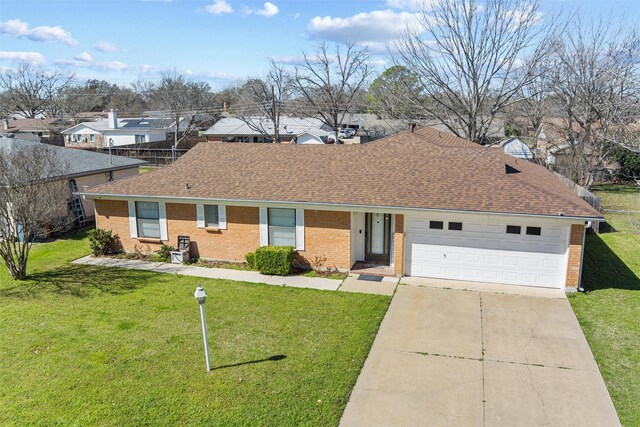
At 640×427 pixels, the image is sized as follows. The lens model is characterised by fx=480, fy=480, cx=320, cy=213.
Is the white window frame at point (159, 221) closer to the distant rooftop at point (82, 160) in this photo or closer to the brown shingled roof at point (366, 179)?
the brown shingled roof at point (366, 179)

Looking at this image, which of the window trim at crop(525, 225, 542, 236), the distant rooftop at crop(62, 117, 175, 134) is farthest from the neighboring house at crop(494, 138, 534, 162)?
the distant rooftop at crop(62, 117, 175, 134)

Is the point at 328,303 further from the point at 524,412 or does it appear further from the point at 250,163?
the point at 250,163

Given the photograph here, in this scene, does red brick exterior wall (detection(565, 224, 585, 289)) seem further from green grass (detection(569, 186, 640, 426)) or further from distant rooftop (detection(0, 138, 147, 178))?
distant rooftop (detection(0, 138, 147, 178))

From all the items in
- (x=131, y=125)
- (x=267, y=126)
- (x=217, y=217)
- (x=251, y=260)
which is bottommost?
(x=251, y=260)

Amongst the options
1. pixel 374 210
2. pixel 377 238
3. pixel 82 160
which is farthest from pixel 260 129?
pixel 374 210

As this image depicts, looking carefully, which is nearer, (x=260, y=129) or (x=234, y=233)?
(x=234, y=233)

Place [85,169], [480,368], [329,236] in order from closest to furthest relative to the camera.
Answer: [480,368] → [329,236] → [85,169]

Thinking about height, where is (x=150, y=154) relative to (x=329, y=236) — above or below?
above

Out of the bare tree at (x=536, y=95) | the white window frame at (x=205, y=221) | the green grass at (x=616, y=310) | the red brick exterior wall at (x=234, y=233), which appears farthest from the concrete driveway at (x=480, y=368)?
the bare tree at (x=536, y=95)

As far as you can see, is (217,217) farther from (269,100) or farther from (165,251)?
(269,100)
